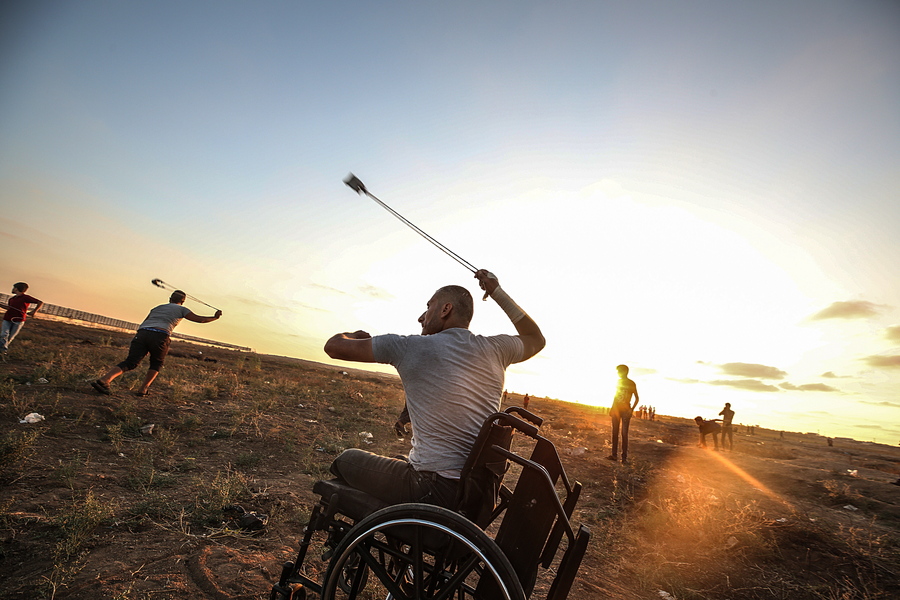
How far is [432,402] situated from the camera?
234 cm

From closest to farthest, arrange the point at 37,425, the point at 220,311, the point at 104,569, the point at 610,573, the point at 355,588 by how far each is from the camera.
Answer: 1. the point at 355,588
2. the point at 104,569
3. the point at 610,573
4. the point at 37,425
5. the point at 220,311

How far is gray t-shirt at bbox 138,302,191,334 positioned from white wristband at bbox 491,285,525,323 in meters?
8.15

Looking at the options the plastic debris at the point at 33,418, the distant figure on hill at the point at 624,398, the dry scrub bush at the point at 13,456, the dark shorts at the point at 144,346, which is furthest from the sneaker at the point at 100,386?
the distant figure on hill at the point at 624,398

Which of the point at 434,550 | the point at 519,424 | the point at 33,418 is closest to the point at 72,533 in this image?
the point at 434,550

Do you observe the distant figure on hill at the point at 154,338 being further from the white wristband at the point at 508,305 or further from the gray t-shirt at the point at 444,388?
the white wristband at the point at 508,305

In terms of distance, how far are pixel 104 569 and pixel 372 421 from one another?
333 inches

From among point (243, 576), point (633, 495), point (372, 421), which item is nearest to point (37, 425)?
point (243, 576)

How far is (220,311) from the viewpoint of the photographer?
9203mm

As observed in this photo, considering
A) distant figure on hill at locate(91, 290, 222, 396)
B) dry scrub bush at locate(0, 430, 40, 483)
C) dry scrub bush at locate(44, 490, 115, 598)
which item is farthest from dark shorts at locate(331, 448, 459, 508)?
distant figure on hill at locate(91, 290, 222, 396)

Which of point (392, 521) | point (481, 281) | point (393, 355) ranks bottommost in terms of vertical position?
point (392, 521)

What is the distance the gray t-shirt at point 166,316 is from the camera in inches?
320

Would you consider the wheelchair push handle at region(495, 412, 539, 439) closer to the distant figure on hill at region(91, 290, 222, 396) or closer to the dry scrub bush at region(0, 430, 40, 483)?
the dry scrub bush at region(0, 430, 40, 483)

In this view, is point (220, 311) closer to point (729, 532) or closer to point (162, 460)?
point (162, 460)

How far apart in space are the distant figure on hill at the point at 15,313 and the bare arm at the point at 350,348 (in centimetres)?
1328
